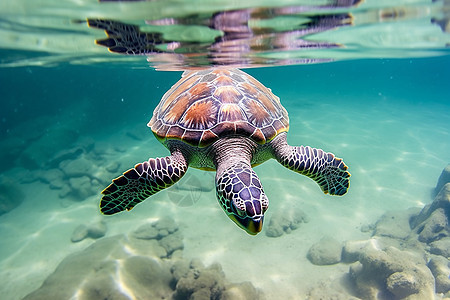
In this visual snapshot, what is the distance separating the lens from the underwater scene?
4438mm

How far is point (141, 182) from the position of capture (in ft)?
12.8

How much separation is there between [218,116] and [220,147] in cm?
52

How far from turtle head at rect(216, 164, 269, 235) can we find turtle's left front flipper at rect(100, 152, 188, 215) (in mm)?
885

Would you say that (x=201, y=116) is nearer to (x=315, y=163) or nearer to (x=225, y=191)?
(x=225, y=191)

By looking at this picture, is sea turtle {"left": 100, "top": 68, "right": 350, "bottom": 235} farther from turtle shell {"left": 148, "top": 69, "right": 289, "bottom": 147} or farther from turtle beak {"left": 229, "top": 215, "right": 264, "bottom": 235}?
turtle beak {"left": 229, "top": 215, "right": 264, "bottom": 235}

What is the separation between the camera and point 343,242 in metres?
8.51

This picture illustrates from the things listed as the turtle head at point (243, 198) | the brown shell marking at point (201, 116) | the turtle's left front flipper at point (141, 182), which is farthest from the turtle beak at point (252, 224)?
the brown shell marking at point (201, 116)

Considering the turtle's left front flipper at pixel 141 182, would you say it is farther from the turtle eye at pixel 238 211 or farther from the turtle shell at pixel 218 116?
the turtle eye at pixel 238 211

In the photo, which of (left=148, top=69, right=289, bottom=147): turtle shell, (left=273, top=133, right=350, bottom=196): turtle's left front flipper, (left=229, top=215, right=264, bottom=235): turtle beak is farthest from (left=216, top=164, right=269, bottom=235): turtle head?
(left=273, top=133, right=350, bottom=196): turtle's left front flipper

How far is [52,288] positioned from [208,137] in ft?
16.9

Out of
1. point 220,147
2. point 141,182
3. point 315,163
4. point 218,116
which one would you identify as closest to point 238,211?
point 220,147

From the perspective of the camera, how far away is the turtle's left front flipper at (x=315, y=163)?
4.48 metres

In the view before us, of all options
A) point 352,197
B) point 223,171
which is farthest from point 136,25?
point 352,197

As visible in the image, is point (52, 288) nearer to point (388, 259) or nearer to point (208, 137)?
point (208, 137)
